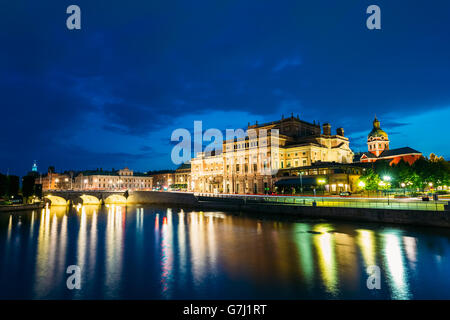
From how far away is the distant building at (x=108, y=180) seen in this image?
176250mm

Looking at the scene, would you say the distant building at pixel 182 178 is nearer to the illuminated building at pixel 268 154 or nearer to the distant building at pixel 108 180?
the distant building at pixel 108 180

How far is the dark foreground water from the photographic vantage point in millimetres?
18531

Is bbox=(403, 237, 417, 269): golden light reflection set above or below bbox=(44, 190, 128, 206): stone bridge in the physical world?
below

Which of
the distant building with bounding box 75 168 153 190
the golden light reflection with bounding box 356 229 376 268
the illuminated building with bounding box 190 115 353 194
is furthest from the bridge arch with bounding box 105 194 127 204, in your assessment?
the golden light reflection with bounding box 356 229 376 268

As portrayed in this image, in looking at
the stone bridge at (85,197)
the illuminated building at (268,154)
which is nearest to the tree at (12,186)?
the stone bridge at (85,197)

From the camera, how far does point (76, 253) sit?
30.1 m

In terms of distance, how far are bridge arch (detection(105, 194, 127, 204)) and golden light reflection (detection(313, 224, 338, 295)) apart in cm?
9171

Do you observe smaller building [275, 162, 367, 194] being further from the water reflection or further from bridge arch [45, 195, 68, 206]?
bridge arch [45, 195, 68, 206]

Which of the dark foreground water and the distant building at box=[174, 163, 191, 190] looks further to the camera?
the distant building at box=[174, 163, 191, 190]

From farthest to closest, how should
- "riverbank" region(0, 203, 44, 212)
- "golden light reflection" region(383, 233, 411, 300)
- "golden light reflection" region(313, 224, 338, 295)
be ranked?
"riverbank" region(0, 203, 44, 212) < "golden light reflection" region(313, 224, 338, 295) < "golden light reflection" region(383, 233, 411, 300)

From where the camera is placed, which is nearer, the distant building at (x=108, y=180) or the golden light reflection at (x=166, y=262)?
the golden light reflection at (x=166, y=262)

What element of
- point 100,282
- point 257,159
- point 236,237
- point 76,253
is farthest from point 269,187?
point 100,282
